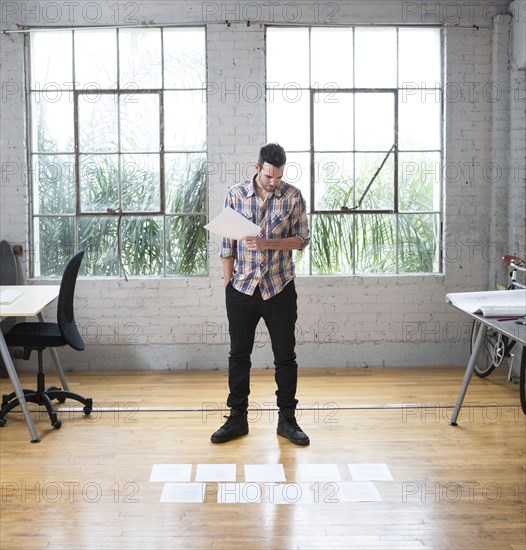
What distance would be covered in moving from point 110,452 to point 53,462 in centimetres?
30

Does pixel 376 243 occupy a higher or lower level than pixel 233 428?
higher

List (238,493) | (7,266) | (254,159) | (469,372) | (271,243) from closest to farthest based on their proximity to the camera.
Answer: (238,493)
(271,243)
(469,372)
(7,266)
(254,159)

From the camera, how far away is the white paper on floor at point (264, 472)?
411 cm

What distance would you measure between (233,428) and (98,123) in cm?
293

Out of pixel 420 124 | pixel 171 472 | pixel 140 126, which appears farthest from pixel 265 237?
pixel 420 124

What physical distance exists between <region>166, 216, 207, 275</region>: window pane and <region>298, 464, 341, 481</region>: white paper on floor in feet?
8.87

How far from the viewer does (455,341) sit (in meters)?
6.76

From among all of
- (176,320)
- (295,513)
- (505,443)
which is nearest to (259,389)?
(176,320)

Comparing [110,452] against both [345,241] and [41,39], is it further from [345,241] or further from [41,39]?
[41,39]

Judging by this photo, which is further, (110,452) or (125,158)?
(125,158)

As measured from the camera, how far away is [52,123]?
6.62 meters

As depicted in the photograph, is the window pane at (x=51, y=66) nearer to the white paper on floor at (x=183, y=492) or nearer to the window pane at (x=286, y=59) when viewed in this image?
the window pane at (x=286, y=59)

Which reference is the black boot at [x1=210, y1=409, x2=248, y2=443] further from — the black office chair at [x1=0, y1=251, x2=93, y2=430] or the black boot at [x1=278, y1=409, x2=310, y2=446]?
the black office chair at [x1=0, y1=251, x2=93, y2=430]

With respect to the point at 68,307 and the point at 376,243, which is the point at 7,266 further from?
the point at 376,243
